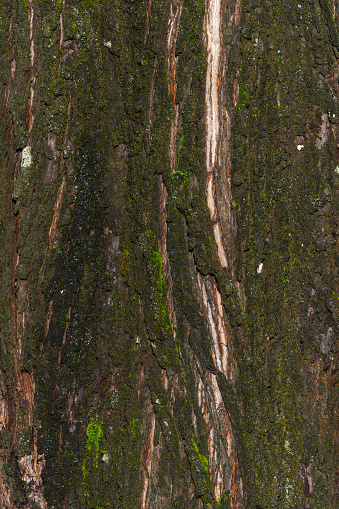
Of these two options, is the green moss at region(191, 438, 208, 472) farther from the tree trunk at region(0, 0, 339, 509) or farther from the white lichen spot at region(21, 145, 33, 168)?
the white lichen spot at region(21, 145, 33, 168)

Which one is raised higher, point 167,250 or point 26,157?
point 26,157

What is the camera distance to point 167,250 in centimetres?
158

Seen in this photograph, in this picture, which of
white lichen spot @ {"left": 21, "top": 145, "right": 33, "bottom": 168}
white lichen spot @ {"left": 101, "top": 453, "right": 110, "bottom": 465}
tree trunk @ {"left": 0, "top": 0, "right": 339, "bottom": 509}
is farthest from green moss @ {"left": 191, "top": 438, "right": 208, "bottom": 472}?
white lichen spot @ {"left": 21, "top": 145, "right": 33, "bottom": 168}

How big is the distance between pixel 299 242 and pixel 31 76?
3.77ft

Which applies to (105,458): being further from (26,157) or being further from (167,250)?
(26,157)

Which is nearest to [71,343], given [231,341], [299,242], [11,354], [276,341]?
[11,354]

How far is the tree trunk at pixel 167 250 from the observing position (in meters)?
1.54

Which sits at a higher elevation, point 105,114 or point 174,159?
point 105,114

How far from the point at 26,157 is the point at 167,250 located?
24.1 inches

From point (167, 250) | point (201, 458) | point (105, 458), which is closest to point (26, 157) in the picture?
point (167, 250)

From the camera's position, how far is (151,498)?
1591 mm

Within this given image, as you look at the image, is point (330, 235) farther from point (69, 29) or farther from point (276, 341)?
point (69, 29)

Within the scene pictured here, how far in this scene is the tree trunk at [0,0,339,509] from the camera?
154 centimetres

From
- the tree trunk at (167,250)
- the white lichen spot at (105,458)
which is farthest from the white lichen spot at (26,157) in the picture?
the white lichen spot at (105,458)
